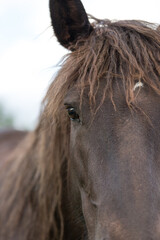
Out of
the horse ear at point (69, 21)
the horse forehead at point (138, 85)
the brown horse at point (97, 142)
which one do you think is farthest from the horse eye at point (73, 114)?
the horse ear at point (69, 21)

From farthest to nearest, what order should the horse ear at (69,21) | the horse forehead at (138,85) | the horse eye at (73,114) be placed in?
the horse ear at (69,21) < the horse eye at (73,114) < the horse forehead at (138,85)

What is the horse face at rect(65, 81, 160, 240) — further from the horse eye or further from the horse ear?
the horse ear

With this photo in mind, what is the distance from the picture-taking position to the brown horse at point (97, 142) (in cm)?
190

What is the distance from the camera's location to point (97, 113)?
2.16 meters

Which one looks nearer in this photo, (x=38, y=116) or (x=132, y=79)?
(x=132, y=79)

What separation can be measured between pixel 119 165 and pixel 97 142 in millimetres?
222

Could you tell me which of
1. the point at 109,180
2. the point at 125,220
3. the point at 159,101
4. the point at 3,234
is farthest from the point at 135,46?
the point at 3,234

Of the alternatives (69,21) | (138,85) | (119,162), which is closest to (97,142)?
(119,162)

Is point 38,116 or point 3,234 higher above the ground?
point 38,116

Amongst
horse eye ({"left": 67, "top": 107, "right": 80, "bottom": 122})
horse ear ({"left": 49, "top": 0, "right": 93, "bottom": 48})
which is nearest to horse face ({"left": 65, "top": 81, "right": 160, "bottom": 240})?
horse eye ({"left": 67, "top": 107, "right": 80, "bottom": 122})

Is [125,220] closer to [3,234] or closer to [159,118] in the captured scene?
[159,118]

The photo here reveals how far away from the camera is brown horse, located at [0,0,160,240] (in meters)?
1.90

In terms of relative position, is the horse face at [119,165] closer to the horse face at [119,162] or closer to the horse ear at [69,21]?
the horse face at [119,162]

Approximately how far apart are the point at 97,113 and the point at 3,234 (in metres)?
1.67
